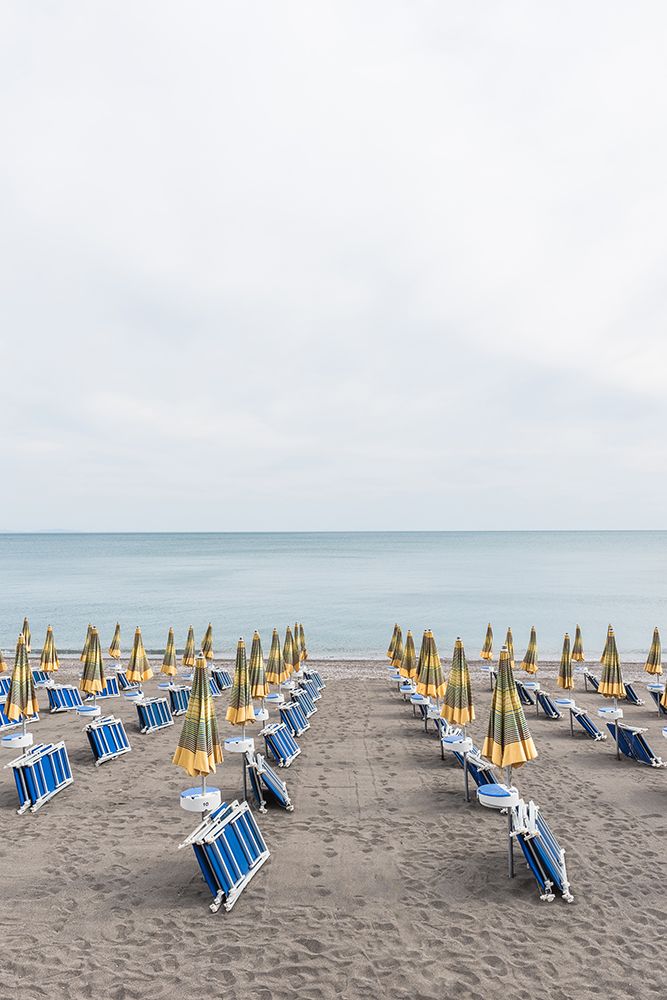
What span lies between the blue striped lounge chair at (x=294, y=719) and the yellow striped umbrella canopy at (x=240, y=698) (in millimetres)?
3987

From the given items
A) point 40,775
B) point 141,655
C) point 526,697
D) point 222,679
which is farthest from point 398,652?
point 40,775

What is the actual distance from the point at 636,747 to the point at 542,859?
625 cm

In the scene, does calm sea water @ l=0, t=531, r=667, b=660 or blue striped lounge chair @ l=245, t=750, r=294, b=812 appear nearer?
blue striped lounge chair @ l=245, t=750, r=294, b=812

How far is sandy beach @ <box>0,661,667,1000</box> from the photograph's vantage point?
557 cm

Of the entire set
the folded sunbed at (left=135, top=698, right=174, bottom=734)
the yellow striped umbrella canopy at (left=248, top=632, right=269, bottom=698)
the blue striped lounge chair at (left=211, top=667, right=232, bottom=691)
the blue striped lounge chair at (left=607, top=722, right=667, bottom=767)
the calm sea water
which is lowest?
the calm sea water

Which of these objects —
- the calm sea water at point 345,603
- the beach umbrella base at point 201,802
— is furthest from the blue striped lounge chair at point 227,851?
the calm sea water at point 345,603

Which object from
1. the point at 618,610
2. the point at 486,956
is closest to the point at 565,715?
the point at 486,956

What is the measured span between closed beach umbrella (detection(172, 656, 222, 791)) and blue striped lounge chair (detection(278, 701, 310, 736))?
614 cm

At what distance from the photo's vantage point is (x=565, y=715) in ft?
53.8

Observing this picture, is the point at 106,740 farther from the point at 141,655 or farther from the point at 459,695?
the point at 459,695

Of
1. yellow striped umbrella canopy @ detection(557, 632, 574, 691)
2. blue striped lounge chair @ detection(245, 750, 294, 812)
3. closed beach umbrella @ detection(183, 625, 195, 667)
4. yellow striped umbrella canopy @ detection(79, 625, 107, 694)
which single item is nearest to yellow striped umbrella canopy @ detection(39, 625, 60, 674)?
yellow striped umbrella canopy @ detection(79, 625, 107, 694)

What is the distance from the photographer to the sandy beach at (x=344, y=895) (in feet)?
18.3

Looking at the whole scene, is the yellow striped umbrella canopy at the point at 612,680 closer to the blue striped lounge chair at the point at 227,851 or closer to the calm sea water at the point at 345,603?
the blue striped lounge chair at the point at 227,851

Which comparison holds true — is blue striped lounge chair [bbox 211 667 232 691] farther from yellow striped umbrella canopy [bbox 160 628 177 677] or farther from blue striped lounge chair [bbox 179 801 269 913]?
blue striped lounge chair [bbox 179 801 269 913]
